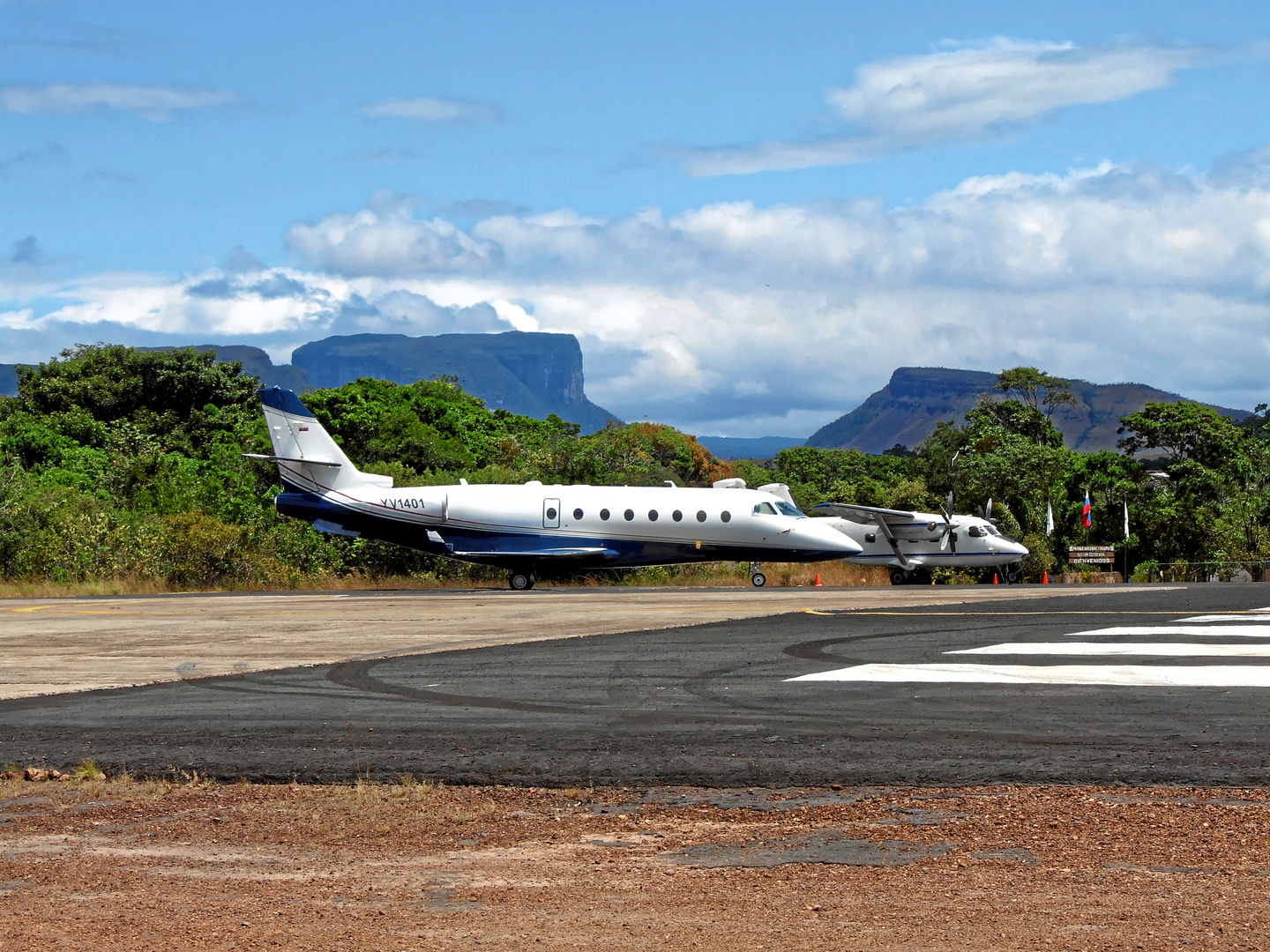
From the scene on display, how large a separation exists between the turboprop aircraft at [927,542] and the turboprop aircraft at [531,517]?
7320mm

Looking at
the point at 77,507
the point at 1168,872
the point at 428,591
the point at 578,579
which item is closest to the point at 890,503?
the point at 578,579

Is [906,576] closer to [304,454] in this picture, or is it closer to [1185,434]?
[304,454]

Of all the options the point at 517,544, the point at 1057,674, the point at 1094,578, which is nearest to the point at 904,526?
the point at 1094,578

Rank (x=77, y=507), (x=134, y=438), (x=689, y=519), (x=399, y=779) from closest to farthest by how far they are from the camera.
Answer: (x=399, y=779) < (x=689, y=519) < (x=77, y=507) < (x=134, y=438)

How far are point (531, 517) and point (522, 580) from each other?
6.22 ft

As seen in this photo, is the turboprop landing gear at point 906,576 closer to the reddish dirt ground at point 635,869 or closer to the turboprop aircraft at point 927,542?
the turboprop aircraft at point 927,542

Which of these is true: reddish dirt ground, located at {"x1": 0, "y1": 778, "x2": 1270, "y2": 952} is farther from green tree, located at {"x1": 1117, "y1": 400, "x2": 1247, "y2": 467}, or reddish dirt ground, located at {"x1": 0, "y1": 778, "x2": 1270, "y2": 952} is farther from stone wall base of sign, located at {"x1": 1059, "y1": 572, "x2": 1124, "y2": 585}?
green tree, located at {"x1": 1117, "y1": 400, "x2": 1247, "y2": 467}

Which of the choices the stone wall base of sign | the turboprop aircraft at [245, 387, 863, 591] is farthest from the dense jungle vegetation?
the turboprop aircraft at [245, 387, 863, 591]

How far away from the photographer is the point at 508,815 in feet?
23.7

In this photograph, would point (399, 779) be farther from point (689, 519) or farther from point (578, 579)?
point (578, 579)

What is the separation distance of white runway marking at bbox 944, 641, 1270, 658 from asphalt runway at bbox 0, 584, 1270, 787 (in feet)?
0.15

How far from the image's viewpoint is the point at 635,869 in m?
6.06

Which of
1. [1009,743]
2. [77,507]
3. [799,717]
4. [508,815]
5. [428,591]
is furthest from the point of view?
[77,507]

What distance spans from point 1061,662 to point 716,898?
870cm
